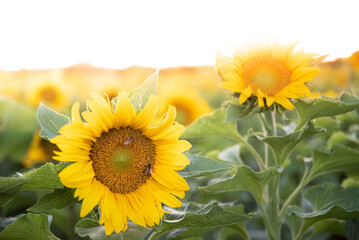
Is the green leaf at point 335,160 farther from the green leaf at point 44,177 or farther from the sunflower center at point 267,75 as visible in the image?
the green leaf at point 44,177

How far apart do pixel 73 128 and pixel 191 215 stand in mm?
401

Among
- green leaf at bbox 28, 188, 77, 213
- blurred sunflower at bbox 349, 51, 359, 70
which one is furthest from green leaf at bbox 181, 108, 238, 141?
blurred sunflower at bbox 349, 51, 359, 70

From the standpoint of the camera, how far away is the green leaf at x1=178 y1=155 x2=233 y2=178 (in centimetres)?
114

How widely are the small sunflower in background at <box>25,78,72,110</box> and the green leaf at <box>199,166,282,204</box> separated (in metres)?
2.16

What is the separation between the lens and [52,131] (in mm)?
1124

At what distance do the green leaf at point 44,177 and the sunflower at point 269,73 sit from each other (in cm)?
57

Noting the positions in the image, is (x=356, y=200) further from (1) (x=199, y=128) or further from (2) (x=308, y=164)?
(1) (x=199, y=128)

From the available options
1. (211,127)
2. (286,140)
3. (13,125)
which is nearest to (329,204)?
(286,140)

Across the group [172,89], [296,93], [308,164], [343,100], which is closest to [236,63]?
[296,93]

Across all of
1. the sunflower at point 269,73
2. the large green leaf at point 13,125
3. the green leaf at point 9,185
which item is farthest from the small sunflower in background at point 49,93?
the green leaf at point 9,185

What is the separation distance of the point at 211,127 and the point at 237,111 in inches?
7.4

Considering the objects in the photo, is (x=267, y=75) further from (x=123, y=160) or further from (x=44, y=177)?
(x=44, y=177)

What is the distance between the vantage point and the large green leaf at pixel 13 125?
2152 mm

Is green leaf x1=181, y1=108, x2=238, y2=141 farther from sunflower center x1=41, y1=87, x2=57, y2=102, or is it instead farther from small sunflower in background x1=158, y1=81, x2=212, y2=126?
sunflower center x1=41, y1=87, x2=57, y2=102
